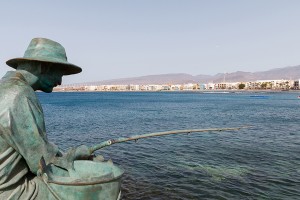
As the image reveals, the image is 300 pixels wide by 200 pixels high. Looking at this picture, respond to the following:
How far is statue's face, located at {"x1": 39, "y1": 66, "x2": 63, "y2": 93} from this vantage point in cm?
290

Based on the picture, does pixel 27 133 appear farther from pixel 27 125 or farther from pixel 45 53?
pixel 45 53

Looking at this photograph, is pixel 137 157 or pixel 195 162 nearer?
pixel 195 162

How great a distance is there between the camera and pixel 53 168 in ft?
8.59

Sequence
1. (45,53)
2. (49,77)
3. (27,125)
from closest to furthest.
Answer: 1. (27,125)
2. (45,53)
3. (49,77)

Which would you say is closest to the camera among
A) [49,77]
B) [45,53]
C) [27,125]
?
[27,125]

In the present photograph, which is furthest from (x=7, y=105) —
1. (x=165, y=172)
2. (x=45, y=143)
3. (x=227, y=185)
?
(x=165, y=172)

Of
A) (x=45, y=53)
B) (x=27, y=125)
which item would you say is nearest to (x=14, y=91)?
(x=27, y=125)

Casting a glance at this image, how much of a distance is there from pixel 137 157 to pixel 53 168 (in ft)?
66.6

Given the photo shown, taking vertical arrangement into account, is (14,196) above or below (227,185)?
above

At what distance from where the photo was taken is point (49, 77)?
297cm

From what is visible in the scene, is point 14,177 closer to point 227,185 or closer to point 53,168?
point 53,168

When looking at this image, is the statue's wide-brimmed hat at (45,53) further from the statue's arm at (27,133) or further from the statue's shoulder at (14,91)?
the statue's arm at (27,133)

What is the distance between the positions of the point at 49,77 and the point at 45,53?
0.27 m

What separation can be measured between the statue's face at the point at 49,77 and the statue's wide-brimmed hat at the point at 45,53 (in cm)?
7
